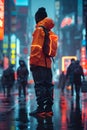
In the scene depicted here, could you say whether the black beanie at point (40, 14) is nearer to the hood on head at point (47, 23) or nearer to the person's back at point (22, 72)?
the hood on head at point (47, 23)

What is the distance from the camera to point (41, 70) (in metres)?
8.95

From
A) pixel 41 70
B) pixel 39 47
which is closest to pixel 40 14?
pixel 39 47

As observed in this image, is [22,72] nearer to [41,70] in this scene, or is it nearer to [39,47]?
[41,70]

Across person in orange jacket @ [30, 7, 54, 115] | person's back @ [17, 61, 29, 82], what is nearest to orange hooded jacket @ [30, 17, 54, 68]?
person in orange jacket @ [30, 7, 54, 115]

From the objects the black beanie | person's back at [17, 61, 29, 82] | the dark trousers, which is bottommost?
the dark trousers

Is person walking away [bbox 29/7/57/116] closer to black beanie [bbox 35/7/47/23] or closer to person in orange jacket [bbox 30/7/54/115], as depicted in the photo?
person in orange jacket [bbox 30/7/54/115]

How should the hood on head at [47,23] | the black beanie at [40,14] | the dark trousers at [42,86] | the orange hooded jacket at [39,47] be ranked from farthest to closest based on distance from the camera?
the black beanie at [40,14] → the hood on head at [47,23] → the dark trousers at [42,86] → the orange hooded jacket at [39,47]

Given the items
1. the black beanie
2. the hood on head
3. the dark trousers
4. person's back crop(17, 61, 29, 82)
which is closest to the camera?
the dark trousers

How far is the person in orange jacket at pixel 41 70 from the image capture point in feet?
28.7

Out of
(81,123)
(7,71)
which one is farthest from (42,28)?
(7,71)

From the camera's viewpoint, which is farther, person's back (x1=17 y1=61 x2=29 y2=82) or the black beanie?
person's back (x1=17 y1=61 x2=29 y2=82)

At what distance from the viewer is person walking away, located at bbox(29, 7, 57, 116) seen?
28.7 ft

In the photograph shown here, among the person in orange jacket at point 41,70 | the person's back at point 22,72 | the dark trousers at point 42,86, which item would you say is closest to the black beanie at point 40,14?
the person in orange jacket at point 41,70

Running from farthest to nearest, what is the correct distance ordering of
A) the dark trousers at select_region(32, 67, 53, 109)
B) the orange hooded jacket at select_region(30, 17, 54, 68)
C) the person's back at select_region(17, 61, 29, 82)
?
the person's back at select_region(17, 61, 29, 82)
the dark trousers at select_region(32, 67, 53, 109)
the orange hooded jacket at select_region(30, 17, 54, 68)
